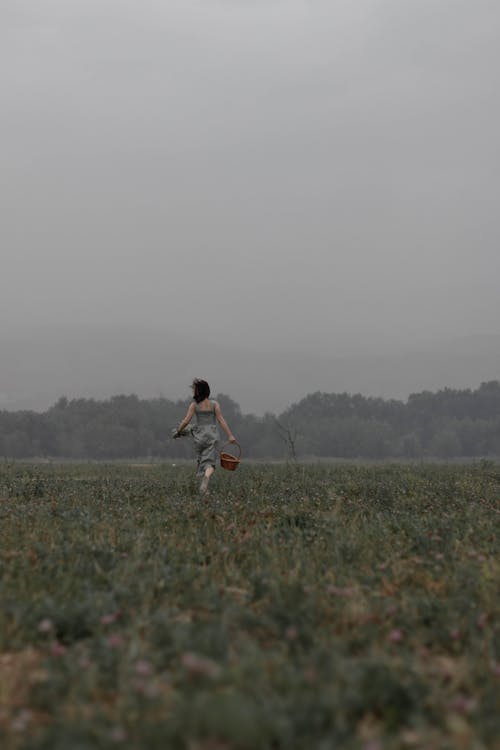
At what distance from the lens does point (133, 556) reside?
7.57m

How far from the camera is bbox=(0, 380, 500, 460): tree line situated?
136625 mm

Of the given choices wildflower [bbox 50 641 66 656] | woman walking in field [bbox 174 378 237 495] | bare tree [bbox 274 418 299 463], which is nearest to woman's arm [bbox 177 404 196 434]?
woman walking in field [bbox 174 378 237 495]

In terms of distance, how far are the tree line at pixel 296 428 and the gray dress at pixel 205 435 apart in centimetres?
9563

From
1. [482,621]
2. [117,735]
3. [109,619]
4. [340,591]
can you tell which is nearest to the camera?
[117,735]

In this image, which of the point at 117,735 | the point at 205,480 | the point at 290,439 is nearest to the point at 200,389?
the point at 205,480

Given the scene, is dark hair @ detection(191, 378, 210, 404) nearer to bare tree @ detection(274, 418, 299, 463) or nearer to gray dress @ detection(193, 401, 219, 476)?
gray dress @ detection(193, 401, 219, 476)

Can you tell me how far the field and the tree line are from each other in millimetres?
102714

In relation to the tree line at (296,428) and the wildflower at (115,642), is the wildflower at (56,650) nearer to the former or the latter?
the wildflower at (115,642)

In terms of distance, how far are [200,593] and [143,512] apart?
18.2ft

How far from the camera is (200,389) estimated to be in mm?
15258

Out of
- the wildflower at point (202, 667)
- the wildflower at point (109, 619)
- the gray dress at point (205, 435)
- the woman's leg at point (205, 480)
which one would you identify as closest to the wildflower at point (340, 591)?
the wildflower at point (109, 619)

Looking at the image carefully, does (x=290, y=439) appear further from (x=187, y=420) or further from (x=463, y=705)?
(x=463, y=705)

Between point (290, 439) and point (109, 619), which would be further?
point (290, 439)

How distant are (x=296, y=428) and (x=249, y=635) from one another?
14780 centimetres
